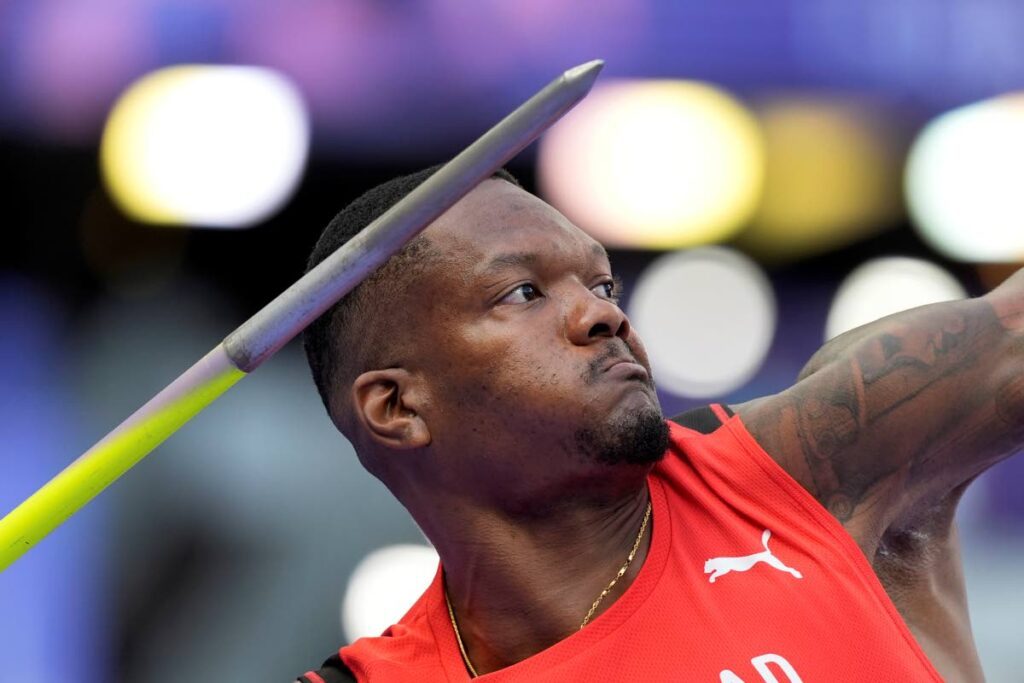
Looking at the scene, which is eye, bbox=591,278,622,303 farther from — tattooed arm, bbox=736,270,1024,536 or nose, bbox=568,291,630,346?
tattooed arm, bbox=736,270,1024,536

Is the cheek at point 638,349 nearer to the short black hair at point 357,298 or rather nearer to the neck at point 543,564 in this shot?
the neck at point 543,564

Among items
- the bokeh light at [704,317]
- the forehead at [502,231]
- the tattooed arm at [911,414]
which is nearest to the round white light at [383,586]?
the bokeh light at [704,317]

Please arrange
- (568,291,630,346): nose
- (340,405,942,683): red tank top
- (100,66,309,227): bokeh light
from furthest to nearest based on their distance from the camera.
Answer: (100,66,309,227): bokeh light < (568,291,630,346): nose < (340,405,942,683): red tank top

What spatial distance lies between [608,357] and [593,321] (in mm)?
81

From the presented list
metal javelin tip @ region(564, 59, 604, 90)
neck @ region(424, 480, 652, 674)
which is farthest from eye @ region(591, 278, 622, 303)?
metal javelin tip @ region(564, 59, 604, 90)

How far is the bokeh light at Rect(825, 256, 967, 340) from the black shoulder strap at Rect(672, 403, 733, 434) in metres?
3.99

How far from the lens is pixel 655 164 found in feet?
23.4

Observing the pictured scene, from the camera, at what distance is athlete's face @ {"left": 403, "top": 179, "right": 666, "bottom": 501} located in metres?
2.92

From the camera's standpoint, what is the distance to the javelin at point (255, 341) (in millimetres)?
2229

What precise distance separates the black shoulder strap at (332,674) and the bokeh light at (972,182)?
482cm

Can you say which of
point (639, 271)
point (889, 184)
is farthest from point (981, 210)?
point (639, 271)

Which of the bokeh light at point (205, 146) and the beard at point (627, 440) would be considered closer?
the beard at point (627, 440)

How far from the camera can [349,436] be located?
3.31 metres

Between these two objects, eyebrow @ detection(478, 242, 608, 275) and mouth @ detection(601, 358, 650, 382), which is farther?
eyebrow @ detection(478, 242, 608, 275)
